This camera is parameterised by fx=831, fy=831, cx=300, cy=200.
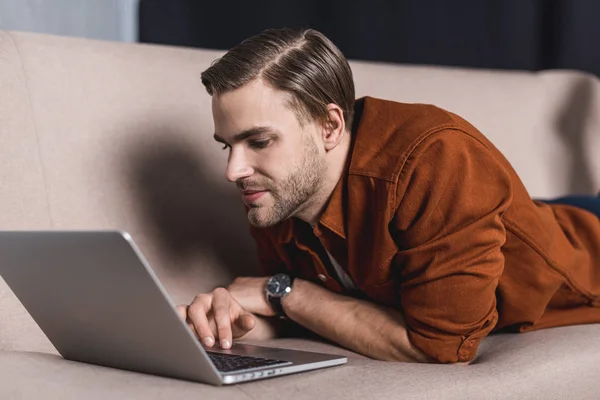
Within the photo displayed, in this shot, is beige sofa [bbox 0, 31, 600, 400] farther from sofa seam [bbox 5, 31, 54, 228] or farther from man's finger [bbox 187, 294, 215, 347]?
man's finger [bbox 187, 294, 215, 347]

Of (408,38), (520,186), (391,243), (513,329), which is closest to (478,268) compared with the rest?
(391,243)

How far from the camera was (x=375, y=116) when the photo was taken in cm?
148

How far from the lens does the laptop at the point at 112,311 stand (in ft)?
3.26

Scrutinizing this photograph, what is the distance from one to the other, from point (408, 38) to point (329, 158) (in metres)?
1.62

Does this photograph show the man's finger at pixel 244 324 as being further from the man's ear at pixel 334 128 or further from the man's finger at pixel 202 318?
the man's ear at pixel 334 128

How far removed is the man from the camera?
1340 mm

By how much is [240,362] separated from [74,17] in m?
1.72

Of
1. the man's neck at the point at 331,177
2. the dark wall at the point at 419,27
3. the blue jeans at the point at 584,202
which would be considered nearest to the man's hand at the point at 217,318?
the man's neck at the point at 331,177

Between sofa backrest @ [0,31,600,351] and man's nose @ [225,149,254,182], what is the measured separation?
373mm

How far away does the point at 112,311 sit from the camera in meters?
1.08

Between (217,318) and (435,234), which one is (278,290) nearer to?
(217,318)

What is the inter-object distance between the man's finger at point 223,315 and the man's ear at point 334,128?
32cm

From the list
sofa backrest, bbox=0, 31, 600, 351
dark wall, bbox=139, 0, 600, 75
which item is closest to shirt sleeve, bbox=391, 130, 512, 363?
sofa backrest, bbox=0, 31, 600, 351

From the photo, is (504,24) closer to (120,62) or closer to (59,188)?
(120,62)
